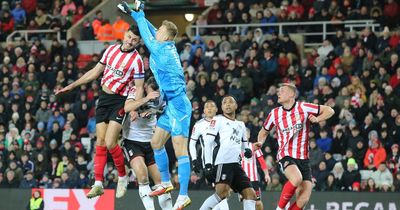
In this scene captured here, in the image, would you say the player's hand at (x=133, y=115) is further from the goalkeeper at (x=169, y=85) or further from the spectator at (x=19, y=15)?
the spectator at (x=19, y=15)

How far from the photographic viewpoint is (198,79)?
2822cm

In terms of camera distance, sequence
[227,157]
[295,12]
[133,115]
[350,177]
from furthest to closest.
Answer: [295,12], [350,177], [227,157], [133,115]

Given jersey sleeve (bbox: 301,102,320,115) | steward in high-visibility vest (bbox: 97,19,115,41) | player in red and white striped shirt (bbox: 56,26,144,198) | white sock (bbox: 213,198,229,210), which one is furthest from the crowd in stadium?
player in red and white striped shirt (bbox: 56,26,144,198)

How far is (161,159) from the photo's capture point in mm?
16719

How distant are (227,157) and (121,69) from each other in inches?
96.2

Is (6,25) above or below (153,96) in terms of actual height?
above

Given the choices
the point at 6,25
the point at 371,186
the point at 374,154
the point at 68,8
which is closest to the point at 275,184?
the point at 371,186

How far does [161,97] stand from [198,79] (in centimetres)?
1165

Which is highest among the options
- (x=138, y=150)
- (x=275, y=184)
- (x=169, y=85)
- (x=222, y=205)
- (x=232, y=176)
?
(x=169, y=85)

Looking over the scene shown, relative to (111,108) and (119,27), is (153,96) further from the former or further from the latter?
(119,27)

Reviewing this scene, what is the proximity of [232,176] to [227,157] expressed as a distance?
1.04 feet

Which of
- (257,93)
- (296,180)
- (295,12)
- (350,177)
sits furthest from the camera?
(295,12)

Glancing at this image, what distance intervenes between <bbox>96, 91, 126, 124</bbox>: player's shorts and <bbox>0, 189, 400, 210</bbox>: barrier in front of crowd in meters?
6.74

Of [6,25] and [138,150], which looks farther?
[6,25]
